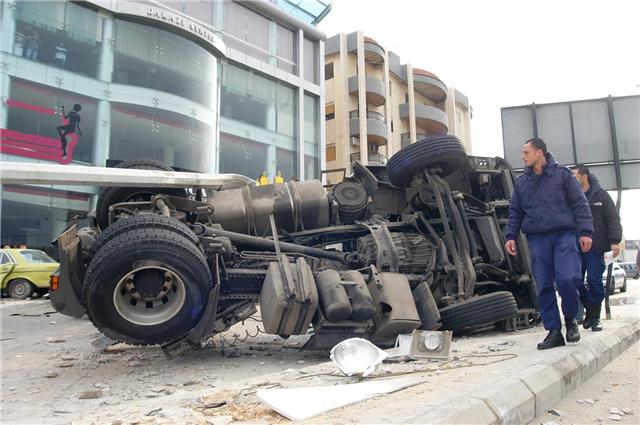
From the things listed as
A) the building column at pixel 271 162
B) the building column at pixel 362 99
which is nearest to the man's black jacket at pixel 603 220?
the building column at pixel 271 162

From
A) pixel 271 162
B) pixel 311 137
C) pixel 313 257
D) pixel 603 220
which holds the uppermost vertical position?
pixel 311 137

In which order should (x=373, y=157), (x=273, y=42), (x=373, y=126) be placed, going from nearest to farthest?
1. (x=273, y=42)
2. (x=373, y=126)
3. (x=373, y=157)

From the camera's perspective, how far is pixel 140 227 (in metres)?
3.38

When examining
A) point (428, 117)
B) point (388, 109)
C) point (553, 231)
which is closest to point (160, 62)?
point (553, 231)

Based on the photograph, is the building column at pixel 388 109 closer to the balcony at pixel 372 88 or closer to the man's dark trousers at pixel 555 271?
the balcony at pixel 372 88

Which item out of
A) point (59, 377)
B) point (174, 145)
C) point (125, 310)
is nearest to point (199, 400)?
point (125, 310)

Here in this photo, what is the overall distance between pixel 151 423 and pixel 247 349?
241 cm

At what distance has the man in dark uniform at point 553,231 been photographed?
11.1ft

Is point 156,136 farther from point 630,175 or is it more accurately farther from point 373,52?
point 373,52

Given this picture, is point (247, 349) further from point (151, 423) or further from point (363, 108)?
point (363, 108)

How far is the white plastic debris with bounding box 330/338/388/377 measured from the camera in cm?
276

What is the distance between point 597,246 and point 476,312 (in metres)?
1.41

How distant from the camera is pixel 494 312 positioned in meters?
4.38

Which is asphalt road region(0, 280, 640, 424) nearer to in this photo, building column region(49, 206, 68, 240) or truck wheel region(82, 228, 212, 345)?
truck wheel region(82, 228, 212, 345)
